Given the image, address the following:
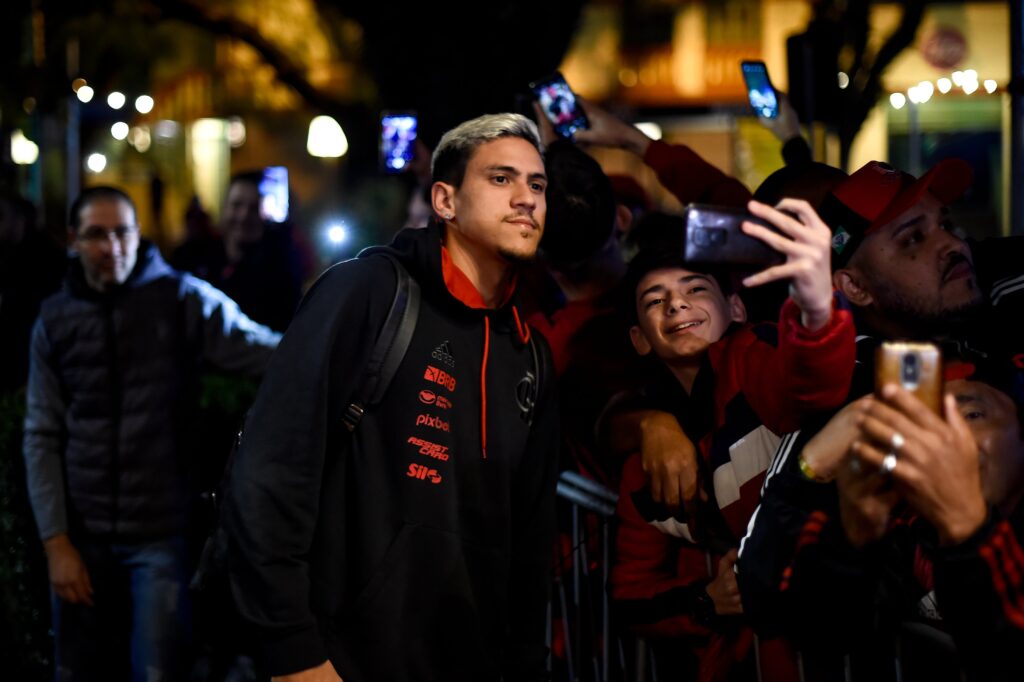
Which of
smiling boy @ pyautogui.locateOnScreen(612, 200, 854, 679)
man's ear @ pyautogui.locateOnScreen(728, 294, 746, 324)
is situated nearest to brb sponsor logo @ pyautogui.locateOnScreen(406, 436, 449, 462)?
smiling boy @ pyautogui.locateOnScreen(612, 200, 854, 679)

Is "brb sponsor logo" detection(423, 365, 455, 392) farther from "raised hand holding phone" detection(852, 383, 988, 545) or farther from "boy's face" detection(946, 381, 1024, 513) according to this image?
"raised hand holding phone" detection(852, 383, 988, 545)

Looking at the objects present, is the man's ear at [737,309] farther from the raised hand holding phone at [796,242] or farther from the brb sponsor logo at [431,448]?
the raised hand holding phone at [796,242]

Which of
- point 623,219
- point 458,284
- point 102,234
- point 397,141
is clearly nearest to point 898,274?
point 458,284

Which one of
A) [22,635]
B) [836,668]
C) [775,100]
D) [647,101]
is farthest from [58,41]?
[647,101]

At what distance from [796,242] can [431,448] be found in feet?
5.01

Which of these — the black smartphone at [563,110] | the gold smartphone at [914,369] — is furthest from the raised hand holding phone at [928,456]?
the black smartphone at [563,110]

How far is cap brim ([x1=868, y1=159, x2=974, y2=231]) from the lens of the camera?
3.48 meters

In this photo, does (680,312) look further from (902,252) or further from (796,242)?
(796,242)

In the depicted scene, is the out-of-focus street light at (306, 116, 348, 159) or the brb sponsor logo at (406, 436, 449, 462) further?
the out-of-focus street light at (306, 116, 348, 159)

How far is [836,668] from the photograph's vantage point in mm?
3270

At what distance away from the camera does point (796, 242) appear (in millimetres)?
2500

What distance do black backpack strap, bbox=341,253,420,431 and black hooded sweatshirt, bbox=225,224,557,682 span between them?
27 millimetres

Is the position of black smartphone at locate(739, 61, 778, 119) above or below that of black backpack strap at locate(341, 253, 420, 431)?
above

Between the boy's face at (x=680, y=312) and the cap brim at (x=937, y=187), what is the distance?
662 millimetres
